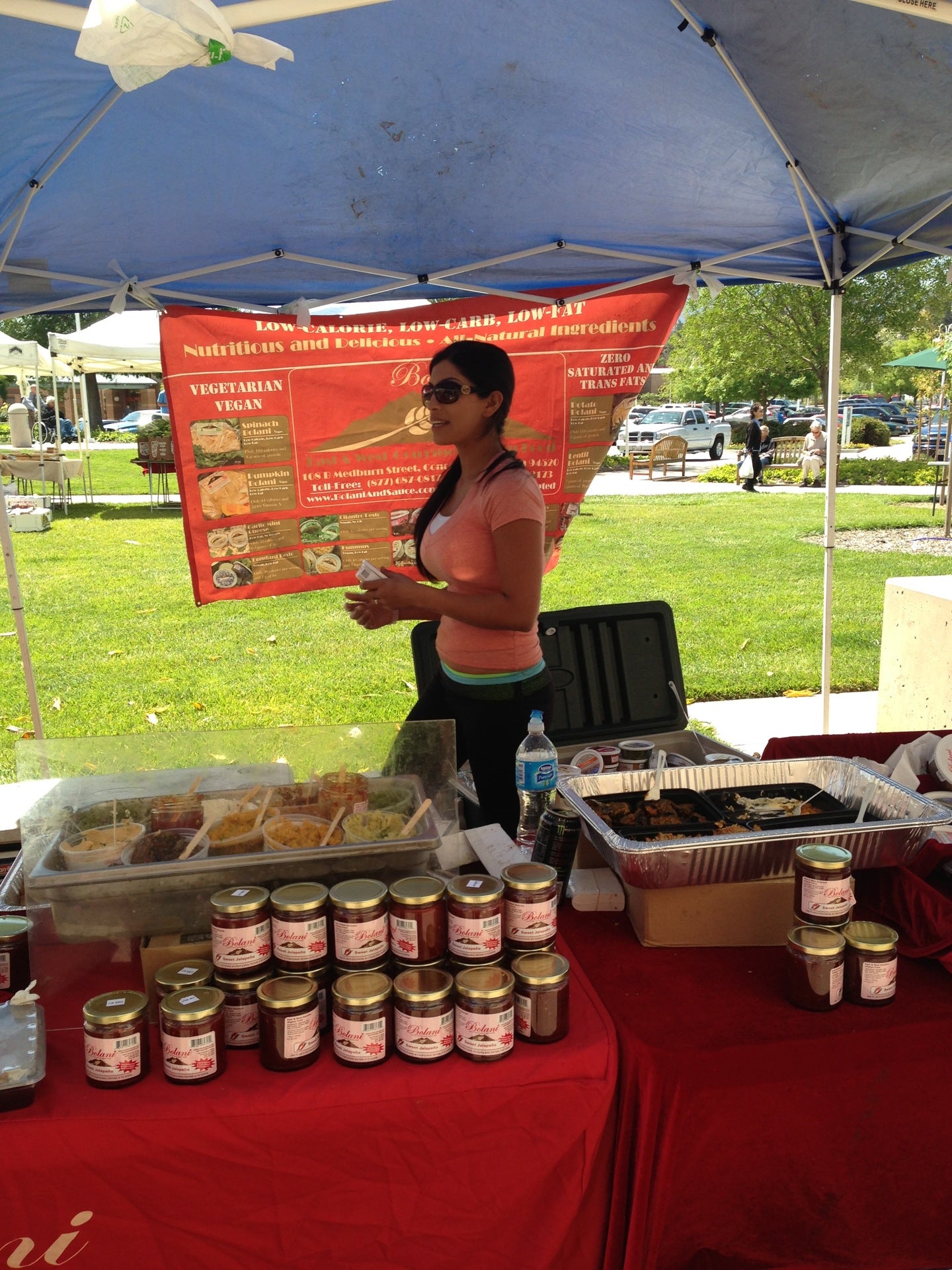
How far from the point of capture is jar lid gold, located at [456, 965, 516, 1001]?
4.87 feet

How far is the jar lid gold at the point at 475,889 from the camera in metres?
1.54

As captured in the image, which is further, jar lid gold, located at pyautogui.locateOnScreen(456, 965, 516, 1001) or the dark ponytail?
the dark ponytail

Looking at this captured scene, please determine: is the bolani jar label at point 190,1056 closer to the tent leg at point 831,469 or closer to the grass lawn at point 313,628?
the tent leg at point 831,469

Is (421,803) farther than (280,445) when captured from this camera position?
No

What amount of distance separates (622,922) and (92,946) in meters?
1.00

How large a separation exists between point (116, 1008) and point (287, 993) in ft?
0.83

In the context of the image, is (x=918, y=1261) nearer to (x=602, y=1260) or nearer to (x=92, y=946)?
(x=602, y=1260)

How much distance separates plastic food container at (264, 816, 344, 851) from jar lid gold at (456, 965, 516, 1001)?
0.38 metres

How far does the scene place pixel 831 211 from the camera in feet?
13.7

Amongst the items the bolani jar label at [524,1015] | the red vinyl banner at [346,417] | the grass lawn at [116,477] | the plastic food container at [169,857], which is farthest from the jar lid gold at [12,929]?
the grass lawn at [116,477]

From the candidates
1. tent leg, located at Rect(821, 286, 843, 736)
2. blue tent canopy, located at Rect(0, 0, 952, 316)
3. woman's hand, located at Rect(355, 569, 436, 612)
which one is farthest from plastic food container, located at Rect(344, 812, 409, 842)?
tent leg, located at Rect(821, 286, 843, 736)

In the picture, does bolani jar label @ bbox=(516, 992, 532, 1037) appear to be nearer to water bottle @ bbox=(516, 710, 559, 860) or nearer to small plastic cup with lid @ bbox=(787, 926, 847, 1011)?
small plastic cup with lid @ bbox=(787, 926, 847, 1011)

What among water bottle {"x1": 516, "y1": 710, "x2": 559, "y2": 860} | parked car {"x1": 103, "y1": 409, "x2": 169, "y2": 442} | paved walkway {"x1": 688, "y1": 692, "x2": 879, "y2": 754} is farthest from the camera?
parked car {"x1": 103, "y1": 409, "x2": 169, "y2": 442}

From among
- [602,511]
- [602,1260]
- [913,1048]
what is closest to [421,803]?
[602,1260]
